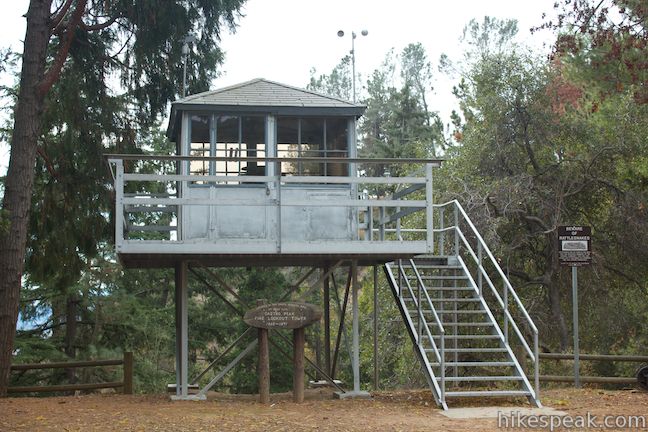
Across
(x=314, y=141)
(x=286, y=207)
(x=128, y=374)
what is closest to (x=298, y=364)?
(x=286, y=207)

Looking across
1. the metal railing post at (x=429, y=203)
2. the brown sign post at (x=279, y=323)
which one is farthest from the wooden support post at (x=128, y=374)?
the metal railing post at (x=429, y=203)

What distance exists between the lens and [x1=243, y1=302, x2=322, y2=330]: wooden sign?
44.4ft

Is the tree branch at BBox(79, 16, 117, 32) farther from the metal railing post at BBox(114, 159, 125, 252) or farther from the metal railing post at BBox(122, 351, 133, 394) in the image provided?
the metal railing post at BBox(122, 351, 133, 394)

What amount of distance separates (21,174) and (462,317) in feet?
31.4

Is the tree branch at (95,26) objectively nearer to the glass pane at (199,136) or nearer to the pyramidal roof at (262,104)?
the pyramidal roof at (262,104)

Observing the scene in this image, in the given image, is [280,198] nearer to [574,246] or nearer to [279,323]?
[279,323]

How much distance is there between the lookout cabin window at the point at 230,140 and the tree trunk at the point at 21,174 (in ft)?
12.6

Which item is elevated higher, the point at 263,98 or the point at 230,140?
the point at 263,98

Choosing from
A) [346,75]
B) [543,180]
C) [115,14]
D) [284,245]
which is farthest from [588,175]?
[346,75]

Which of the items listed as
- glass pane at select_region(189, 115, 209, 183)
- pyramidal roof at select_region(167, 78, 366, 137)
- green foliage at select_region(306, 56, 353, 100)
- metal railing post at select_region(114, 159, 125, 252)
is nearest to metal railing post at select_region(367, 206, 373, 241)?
pyramidal roof at select_region(167, 78, 366, 137)

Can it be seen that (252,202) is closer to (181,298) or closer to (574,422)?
(181,298)

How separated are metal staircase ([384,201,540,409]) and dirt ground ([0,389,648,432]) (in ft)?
2.21

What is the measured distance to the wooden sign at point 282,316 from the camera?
44.4 feet

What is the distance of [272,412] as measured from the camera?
12320mm
